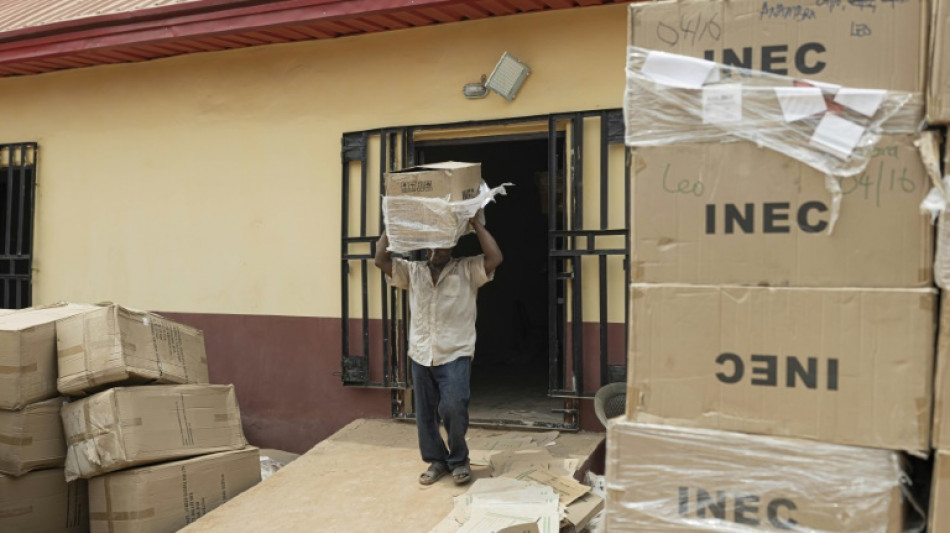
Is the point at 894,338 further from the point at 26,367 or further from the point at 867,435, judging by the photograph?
the point at 26,367

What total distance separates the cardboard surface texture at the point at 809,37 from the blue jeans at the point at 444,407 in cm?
262

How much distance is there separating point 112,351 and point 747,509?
11.6 feet

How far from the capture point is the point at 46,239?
714 centimetres

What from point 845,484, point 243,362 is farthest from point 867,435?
point 243,362

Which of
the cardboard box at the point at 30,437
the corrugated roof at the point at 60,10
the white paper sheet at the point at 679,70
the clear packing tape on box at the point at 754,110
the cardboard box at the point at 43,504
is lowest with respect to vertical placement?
the cardboard box at the point at 43,504

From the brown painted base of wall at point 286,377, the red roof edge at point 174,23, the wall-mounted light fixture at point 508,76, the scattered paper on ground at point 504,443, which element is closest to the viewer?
the scattered paper on ground at point 504,443

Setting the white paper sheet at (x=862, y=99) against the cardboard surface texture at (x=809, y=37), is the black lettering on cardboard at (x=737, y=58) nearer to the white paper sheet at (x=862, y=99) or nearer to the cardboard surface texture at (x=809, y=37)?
the cardboard surface texture at (x=809, y=37)

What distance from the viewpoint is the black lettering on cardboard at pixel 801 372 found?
201cm

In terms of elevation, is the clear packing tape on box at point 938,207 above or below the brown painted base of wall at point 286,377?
above

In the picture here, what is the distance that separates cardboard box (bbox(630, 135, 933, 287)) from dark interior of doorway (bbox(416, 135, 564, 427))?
15.4 feet

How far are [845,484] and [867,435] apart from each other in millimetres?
133

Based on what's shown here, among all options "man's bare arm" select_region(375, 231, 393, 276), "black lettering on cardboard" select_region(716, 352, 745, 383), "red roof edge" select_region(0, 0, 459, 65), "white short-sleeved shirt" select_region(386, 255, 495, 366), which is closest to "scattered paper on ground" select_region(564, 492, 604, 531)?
"white short-sleeved shirt" select_region(386, 255, 495, 366)

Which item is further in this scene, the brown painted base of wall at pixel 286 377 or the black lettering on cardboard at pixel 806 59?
the brown painted base of wall at pixel 286 377

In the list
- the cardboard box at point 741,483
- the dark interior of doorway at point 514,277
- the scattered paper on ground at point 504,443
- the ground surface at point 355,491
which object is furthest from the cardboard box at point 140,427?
the cardboard box at point 741,483
